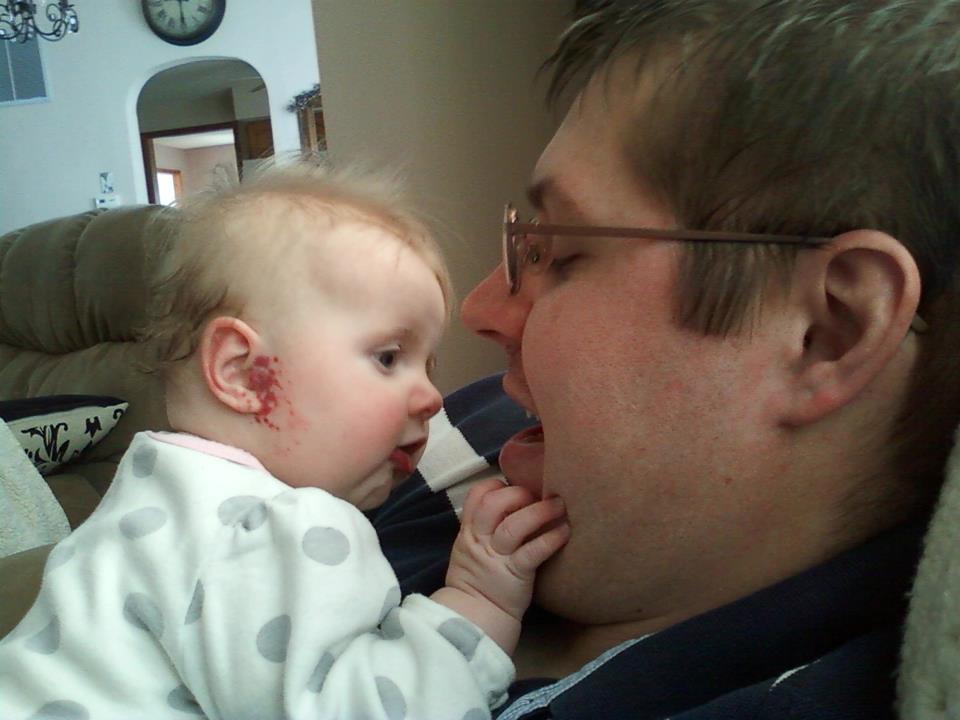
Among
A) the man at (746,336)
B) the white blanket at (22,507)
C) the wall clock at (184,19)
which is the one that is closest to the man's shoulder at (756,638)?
the man at (746,336)

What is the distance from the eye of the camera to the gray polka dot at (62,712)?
2.29ft

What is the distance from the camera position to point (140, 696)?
706 mm

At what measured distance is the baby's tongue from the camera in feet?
2.98

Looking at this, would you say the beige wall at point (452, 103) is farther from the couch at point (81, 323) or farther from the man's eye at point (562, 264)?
the man's eye at point (562, 264)

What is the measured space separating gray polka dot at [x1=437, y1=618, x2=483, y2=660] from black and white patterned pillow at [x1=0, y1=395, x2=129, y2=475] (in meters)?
2.14

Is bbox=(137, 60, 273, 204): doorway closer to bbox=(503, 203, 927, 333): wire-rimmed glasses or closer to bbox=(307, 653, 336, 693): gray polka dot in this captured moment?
bbox=(503, 203, 927, 333): wire-rimmed glasses

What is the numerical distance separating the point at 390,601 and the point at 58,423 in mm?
2114

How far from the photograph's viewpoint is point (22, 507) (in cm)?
202

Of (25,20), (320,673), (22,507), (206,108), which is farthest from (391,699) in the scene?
(206,108)

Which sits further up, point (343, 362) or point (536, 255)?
point (536, 255)

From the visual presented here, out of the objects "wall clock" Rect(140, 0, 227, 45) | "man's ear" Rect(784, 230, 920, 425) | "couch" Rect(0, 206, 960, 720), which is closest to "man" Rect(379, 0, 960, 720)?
"man's ear" Rect(784, 230, 920, 425)

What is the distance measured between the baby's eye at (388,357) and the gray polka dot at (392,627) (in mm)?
293

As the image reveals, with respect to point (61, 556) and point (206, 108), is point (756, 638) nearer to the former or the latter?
point (61, 556)

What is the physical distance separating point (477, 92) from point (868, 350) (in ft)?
5.53
